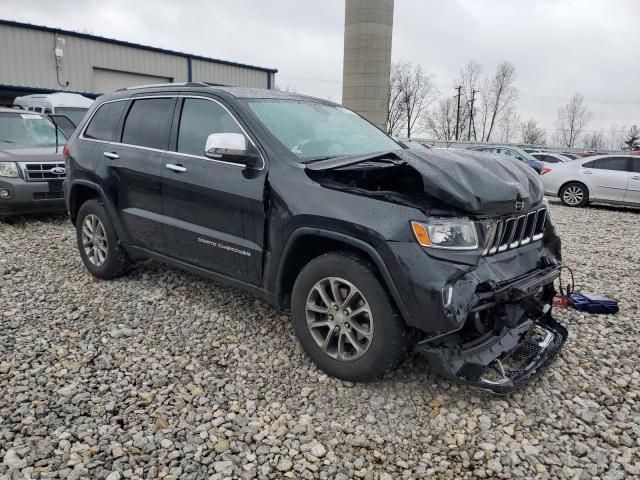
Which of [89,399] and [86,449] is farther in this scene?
[89,399]

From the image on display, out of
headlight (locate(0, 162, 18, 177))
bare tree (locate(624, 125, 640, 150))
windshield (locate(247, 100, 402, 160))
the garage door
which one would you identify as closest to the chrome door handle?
windshield (locate(247, 100, 402, 160))

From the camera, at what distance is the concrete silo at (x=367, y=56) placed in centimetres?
2520

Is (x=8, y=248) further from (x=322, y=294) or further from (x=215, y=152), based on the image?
(x=322, y=294)

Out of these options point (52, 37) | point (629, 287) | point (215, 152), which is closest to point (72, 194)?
point (215, 152)

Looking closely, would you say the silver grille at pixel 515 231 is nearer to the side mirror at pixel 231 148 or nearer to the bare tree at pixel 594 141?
the side mirror at pixel 231 148

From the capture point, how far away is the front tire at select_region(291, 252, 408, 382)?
2.91 m

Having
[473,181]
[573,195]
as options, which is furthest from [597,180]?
[473,181]

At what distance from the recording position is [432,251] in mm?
2770

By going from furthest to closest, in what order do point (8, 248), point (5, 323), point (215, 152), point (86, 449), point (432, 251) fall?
1. point (8, 248)
2. point (5, 323)
3. point (215, 152)
4. point (432, 251)
5. point (86, 449)

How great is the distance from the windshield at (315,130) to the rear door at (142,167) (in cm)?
98

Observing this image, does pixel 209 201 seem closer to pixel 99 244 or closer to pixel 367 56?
pixel 99 244

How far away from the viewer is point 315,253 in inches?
134

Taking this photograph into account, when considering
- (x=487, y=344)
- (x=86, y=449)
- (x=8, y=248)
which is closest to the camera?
(x=86, y=449)

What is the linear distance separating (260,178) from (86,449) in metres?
1.89
